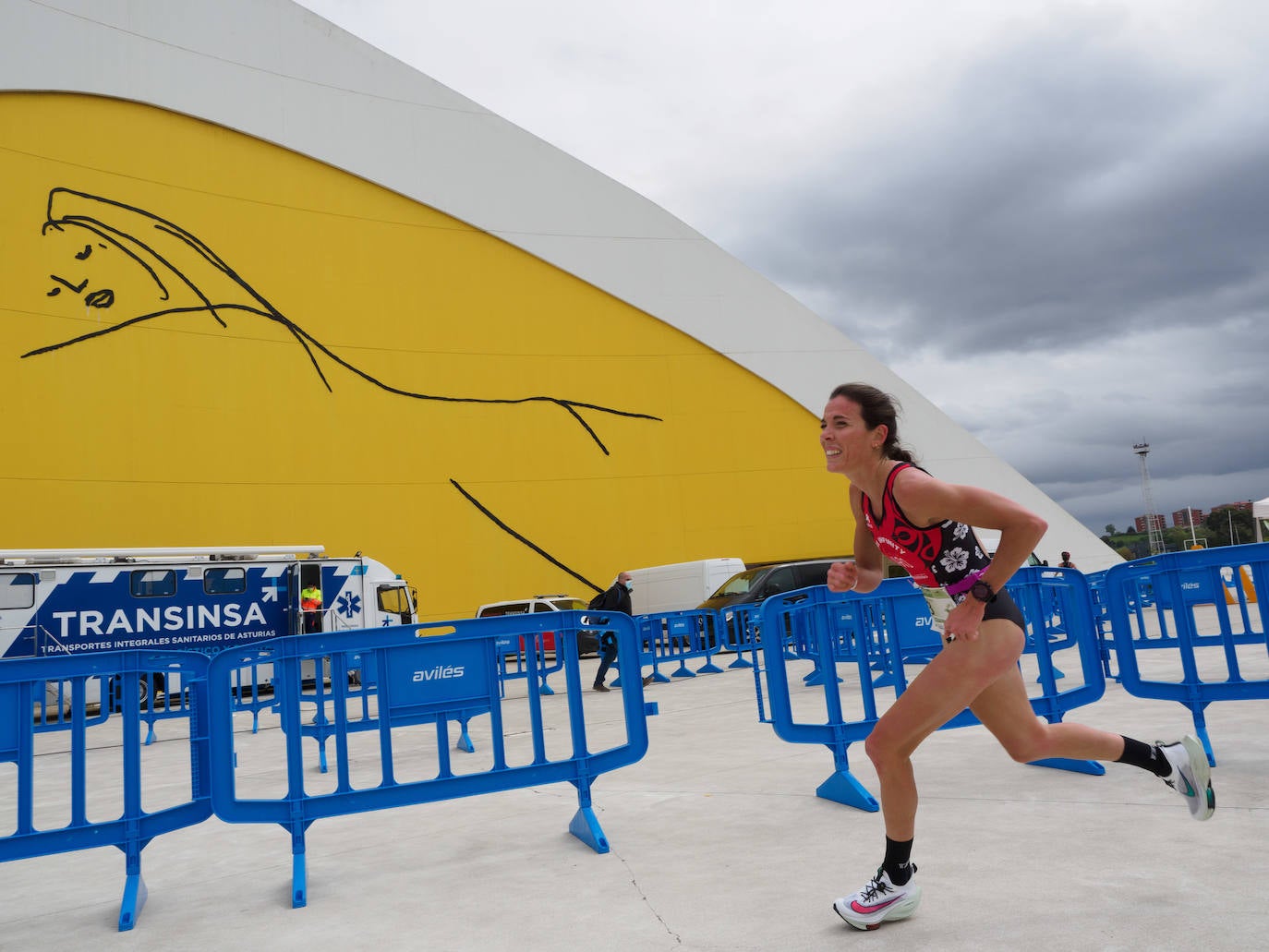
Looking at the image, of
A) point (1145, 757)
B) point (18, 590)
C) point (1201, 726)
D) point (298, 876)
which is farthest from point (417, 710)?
point (18, 590)

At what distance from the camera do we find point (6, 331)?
734 inches

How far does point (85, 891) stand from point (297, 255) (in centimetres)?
2048

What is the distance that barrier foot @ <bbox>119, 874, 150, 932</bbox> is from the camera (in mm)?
3668

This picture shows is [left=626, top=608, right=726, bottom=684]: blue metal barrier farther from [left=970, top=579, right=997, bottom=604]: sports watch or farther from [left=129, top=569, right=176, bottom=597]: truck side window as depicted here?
[left=970, top=579, right=997, bottom=604]: sports watch

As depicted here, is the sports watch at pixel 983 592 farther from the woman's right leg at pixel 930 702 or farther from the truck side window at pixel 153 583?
the truck side window at pixel 153 583

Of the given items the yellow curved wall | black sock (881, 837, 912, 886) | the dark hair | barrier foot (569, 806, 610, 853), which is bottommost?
barrier foot (569, 806, 610, 853)

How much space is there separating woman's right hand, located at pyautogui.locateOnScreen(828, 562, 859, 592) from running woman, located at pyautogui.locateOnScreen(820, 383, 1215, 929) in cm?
16

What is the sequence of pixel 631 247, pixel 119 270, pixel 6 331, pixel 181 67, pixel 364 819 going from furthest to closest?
pixel 631 247, pixel 181 67, pixel 119 270, pixel 6 331, pixel 364 819

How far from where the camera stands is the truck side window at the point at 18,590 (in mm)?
13875

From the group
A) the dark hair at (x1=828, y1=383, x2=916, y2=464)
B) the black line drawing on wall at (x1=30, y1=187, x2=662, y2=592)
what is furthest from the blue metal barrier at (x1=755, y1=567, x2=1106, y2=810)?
the black line drawing on wall at (x1=30, y1=187, x2=662, y2=592)

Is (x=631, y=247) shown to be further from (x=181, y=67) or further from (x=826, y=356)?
(x=181, y=67)

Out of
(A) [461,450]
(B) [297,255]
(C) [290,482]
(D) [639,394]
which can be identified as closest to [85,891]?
(C) [290,482]

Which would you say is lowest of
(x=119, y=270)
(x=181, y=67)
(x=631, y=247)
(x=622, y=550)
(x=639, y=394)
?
(x=622, y=550)

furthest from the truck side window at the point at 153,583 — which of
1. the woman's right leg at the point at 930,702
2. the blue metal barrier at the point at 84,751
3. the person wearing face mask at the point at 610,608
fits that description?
the woman's right leg at the point at 930,702
